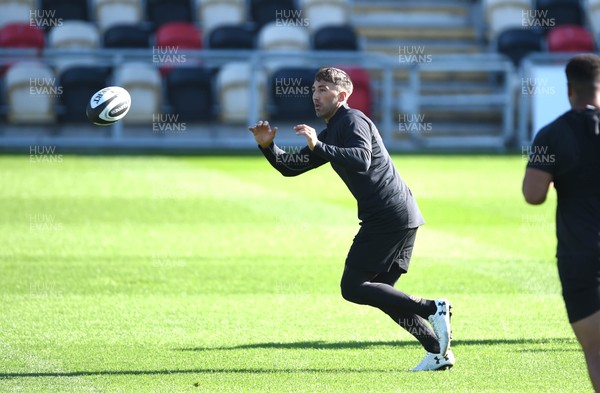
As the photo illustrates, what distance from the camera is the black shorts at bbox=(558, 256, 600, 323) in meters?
5.79

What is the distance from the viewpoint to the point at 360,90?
26031 mm

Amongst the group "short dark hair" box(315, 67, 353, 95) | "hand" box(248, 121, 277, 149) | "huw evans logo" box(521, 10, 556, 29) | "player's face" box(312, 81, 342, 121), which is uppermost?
"short dark hair" box(315, 67, 353, 95)

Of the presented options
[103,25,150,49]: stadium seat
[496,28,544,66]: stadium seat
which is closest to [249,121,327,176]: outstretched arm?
[103,25,150,49]: stadium seat

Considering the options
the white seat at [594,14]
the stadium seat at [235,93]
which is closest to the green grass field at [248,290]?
the stadium seat at [235,93]

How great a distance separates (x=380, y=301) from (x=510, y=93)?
64.0ft

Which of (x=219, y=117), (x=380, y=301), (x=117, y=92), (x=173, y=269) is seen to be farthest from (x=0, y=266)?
(x=219, y=117)

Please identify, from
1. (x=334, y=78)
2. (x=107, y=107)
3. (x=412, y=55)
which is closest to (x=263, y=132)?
(x=334, y=78)

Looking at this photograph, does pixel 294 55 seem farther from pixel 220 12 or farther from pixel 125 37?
pixel 220 12

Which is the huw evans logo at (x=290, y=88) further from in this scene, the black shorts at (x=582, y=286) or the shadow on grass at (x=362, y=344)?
the black shorts at (x=582, y=286)

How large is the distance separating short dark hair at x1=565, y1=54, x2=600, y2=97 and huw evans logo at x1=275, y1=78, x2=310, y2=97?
19632mm

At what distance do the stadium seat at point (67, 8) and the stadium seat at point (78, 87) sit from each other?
3566 millimetres

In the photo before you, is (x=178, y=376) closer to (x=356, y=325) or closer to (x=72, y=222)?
(x=356, y=325)

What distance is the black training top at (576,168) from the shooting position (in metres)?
5.79

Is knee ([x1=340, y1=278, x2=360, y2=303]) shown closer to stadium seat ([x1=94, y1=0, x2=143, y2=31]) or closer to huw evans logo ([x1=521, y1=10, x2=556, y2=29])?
stadium seat ([x1=94, y1=0, x2=143, y2=31])
